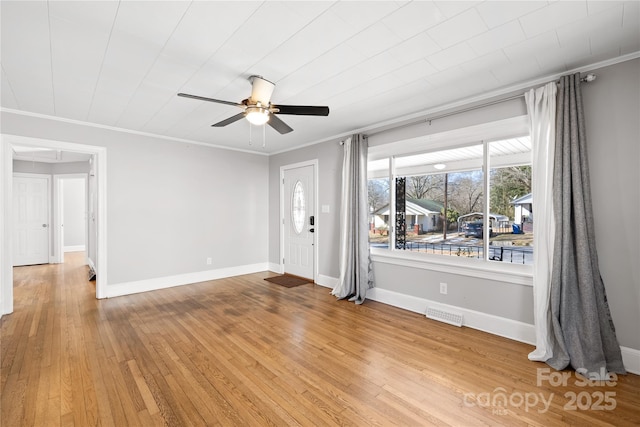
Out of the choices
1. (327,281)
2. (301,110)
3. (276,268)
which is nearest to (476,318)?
(327,281)

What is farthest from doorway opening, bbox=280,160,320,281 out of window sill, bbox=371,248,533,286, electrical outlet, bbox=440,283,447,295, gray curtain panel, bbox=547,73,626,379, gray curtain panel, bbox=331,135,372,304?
gray curtain panel, bbox=547,73,626,379

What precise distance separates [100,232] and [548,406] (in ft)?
17.9

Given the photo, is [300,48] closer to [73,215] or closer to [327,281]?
[327,281]

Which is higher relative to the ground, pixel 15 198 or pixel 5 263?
pixel 15 198

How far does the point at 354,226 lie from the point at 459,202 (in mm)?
1452

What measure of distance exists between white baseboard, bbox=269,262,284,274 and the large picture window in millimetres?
2254

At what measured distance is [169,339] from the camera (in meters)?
2.93

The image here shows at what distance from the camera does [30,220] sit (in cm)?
677

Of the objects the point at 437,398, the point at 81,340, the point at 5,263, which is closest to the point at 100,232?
the point at 5,263

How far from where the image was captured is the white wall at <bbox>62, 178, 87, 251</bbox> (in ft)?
28.9

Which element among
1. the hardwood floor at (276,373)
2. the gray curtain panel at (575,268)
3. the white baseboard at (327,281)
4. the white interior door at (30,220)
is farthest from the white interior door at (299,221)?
the white interior door at (30,220)

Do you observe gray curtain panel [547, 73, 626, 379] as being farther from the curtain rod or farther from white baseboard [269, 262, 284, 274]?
white baseboard [269, 262, 284, 274]

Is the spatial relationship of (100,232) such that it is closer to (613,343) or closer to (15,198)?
(15,198)

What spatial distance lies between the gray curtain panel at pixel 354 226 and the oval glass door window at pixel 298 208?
1.25m
